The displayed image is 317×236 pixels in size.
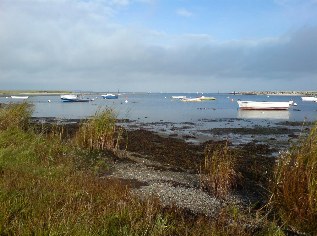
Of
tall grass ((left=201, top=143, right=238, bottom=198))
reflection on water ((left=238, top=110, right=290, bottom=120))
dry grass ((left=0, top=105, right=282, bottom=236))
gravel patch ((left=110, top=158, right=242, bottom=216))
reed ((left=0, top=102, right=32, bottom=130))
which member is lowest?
reflection on water ((left=238, top=110, right=290, bottom=120))

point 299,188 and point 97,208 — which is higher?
point 299,188

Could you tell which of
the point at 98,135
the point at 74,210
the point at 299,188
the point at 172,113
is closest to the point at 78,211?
the point at 74,210

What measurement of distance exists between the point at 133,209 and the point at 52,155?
6.27m

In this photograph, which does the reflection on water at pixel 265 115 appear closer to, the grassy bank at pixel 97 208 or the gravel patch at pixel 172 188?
the gravel patch at pixel 172 188

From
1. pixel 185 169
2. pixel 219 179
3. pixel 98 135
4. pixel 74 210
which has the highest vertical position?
pixel 98 135

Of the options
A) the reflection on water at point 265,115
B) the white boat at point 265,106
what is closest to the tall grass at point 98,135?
the reflection on water at point 265,115

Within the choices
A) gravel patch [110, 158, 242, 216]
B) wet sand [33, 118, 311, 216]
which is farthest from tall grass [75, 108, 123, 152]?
gravel patch [110, 158, 242, 216]

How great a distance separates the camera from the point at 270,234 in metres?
5.48

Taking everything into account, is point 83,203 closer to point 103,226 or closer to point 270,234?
point 103,226

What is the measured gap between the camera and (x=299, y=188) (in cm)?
683

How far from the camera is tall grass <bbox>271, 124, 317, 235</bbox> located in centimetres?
654

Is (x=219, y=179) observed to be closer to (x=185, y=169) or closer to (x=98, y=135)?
(x=185, y=169)

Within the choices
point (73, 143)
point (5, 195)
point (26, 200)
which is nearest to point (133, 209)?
point (26, 200)

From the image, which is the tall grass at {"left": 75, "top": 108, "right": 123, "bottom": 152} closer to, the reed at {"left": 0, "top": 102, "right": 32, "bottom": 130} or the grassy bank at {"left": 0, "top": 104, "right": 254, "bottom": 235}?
the reed at {"left": 0, "top": 102, "right": 32, "bottom": 130}
